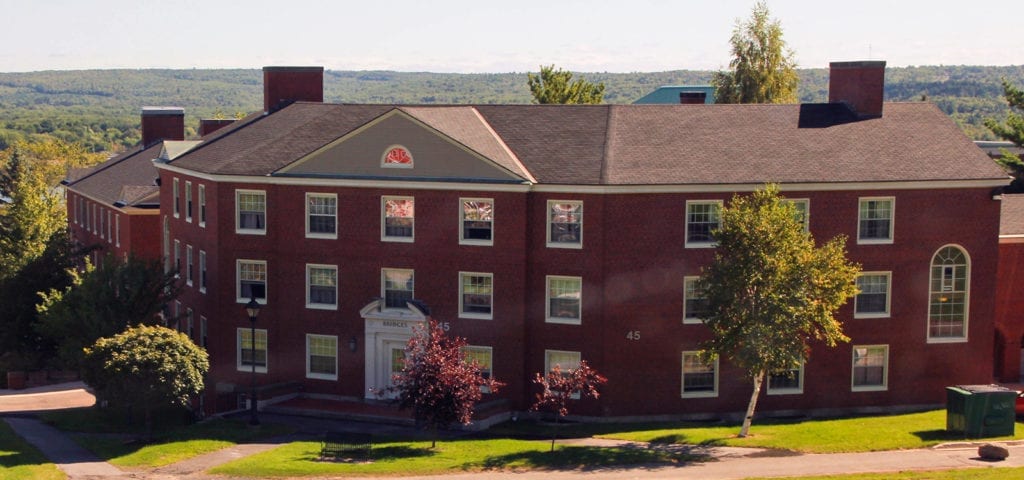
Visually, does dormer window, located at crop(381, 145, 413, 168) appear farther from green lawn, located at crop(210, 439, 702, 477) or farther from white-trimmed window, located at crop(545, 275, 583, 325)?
green lawn, located at crop(210, 439, 702, 477)

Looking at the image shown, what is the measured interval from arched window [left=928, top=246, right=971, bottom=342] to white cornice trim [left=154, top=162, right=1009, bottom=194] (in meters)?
2.52

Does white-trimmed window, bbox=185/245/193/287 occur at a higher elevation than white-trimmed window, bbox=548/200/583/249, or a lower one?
lower

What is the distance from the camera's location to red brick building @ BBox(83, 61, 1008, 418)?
40375mm

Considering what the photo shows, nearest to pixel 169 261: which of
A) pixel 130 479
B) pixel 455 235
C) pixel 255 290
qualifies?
pixel 255 290

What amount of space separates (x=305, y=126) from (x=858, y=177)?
20.0 metres

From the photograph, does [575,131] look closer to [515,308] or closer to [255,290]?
[515,308]

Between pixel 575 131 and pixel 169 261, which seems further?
pixel 169 261

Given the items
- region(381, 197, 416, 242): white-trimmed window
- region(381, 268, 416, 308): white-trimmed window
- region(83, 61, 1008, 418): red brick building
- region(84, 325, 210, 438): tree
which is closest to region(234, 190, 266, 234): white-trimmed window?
region(83, 61, 1008, 418): red brick building

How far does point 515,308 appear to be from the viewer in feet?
135

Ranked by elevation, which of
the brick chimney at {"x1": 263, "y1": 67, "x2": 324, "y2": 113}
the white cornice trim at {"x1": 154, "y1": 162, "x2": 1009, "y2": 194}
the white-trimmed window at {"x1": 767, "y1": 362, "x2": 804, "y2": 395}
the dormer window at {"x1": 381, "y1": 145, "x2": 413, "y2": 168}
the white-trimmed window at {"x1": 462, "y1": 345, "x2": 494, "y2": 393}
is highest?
the brick chimney at {"x1": 263, "y1": 67, "x2": 324, "y2": 113}

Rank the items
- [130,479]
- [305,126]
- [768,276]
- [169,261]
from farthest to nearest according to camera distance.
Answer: [169,261]
[305,126]
[768,276]
[130,479]

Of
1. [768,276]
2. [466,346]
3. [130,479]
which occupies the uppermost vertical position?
[768,276]

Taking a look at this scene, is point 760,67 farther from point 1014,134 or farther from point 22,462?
point 22,462

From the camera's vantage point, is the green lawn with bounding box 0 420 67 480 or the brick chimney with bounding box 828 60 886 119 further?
the brick chimney with bounding box 828 60 886 119
